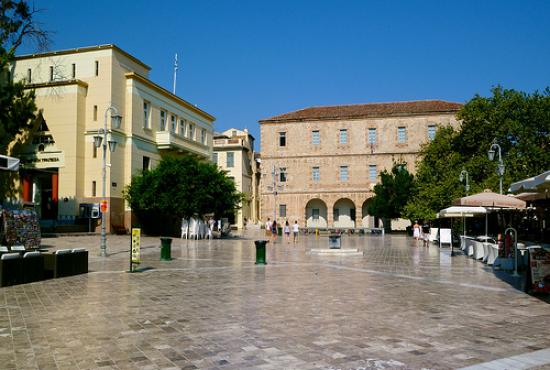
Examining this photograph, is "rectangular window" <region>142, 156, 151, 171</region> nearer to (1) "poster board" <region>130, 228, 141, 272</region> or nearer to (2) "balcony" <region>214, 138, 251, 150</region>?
(1) "poster board" <region>130, 228, 141, 272</region>

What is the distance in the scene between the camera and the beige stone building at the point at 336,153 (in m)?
54.6

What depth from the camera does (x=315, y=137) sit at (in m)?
57.4

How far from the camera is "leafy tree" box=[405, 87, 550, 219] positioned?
3338cm

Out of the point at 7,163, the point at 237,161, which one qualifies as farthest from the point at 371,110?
the point at 7,163

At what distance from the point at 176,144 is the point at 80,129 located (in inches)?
356

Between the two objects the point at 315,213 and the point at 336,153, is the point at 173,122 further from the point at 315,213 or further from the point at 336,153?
the point at 315,213

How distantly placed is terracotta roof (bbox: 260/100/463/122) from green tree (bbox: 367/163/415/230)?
8.79m

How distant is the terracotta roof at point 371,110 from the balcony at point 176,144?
47.6 ft

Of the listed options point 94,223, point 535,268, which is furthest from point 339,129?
point 535,268

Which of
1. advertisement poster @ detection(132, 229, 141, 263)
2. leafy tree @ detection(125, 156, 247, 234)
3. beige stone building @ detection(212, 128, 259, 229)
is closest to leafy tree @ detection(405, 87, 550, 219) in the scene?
leafy tree @ detection(125, 156, 247, 234)

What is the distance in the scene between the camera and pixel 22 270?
11336mm

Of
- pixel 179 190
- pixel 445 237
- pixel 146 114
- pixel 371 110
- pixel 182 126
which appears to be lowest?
pixel 445 237

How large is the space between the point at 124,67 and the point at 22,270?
2632 cm

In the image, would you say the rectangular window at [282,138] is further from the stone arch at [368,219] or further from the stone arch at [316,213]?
the stone arch at [368,219]
